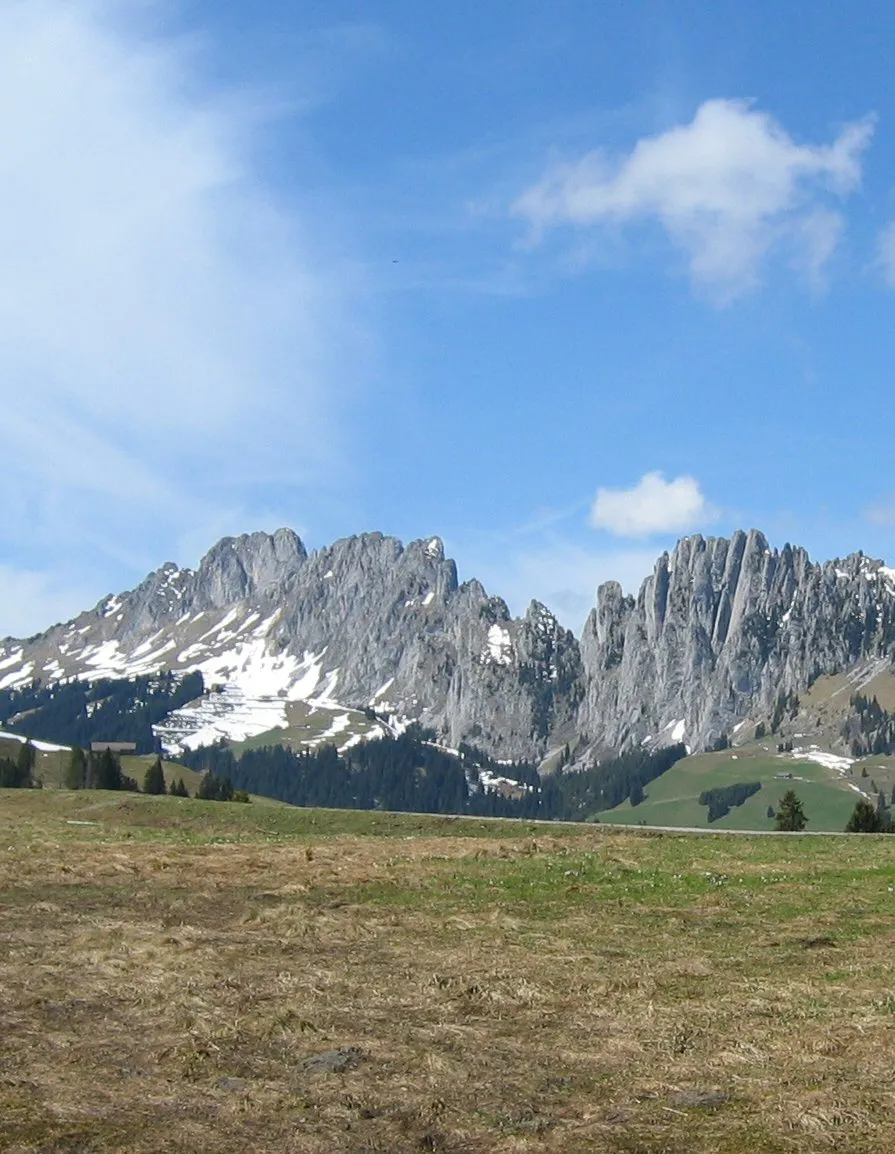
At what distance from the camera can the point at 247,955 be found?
22656 millimetres

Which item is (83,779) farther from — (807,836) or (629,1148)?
(629,1148)

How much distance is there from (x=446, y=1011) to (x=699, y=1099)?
5.60 m

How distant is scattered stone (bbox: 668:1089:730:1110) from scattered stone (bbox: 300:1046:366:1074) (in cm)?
434

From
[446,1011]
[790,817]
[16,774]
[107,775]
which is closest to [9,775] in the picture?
[16,774]

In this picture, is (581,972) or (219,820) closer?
(581,972)

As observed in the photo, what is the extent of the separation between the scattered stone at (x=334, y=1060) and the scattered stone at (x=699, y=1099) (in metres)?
4.34

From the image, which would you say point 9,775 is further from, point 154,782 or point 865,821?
point 865,821

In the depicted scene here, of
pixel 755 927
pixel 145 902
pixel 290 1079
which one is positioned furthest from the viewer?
pixel 145 902

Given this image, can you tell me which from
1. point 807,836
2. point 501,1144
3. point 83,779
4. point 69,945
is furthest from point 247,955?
point 83,779

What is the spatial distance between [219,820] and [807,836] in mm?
37749

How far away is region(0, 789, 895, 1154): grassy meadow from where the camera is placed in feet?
40.8

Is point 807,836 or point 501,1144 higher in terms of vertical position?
point 807,836

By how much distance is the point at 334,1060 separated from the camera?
14.9 m

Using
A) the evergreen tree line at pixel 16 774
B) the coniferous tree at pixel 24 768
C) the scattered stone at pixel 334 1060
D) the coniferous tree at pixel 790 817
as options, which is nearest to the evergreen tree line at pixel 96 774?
the coniferous tree at pixel 24 768
